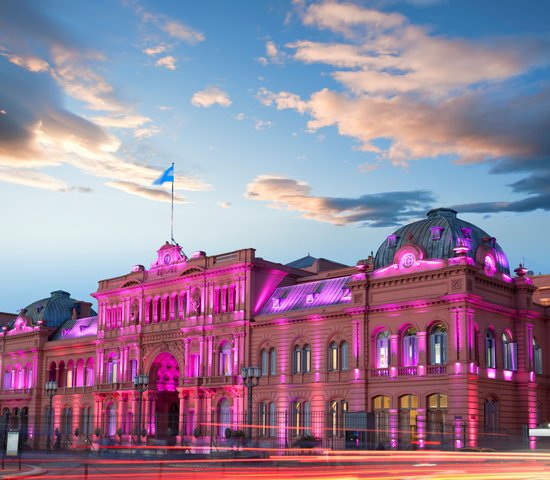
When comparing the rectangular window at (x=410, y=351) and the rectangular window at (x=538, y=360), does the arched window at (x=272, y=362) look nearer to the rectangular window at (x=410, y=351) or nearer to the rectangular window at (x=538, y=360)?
the rectangular window at (x=410, y=351)

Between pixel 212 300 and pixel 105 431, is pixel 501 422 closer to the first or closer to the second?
pixel 212 300

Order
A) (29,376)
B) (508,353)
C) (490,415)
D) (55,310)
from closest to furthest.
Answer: (490,415)
(508,353)
(29,376)
(55,310)

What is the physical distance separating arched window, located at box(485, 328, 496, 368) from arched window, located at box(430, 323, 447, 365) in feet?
11.0

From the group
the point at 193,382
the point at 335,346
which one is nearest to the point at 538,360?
the point at 335,346

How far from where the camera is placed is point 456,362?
63.2 m

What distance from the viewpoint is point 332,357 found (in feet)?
242

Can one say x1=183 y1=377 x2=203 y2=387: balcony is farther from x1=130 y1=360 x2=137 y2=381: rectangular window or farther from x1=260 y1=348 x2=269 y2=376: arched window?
x1=130 y1=360 x2=137 y2=381: rectangular window

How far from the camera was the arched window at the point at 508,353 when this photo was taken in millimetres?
68500

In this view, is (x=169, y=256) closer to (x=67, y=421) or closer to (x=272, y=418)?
(x=272, y=418)

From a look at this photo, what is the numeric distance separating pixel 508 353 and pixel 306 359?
16.6 metres

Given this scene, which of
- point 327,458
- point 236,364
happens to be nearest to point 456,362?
point 327,458

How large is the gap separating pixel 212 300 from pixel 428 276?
23677mm

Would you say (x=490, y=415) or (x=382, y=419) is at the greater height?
(x=490, y=415)

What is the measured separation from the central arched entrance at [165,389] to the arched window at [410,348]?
27895mm
